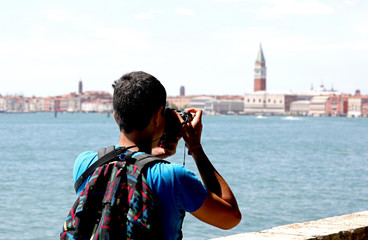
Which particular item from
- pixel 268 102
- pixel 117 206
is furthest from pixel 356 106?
pixel 117 206

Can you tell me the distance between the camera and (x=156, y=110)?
151cm

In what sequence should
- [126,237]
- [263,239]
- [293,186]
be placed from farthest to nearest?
[293,186]
[263,239]
[126,237]

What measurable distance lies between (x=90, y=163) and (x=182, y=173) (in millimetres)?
217

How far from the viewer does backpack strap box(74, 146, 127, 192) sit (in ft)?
4.83

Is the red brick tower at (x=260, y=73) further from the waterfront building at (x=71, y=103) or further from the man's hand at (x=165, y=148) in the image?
the man's hand at (x=165, y=148)

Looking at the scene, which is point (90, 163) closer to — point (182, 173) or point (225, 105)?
point (182, 173)

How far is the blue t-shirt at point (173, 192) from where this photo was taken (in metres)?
1.42

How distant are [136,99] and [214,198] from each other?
273mm

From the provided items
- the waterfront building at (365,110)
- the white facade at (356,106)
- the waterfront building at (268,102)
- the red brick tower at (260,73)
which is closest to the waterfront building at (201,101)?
the waterfront building at (268,102)

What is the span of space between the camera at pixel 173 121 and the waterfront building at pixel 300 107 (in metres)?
147

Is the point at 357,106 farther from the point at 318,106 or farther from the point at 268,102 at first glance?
the point at 268,102

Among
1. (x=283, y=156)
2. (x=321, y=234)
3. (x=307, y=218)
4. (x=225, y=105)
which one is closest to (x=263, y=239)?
(x=321, y=234)

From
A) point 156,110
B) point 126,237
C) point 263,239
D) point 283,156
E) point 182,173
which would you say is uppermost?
point 156,110

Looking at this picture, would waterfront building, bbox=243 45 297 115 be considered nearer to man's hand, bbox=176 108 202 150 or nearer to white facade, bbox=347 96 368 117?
white facade, bbox=347 96 368 117
